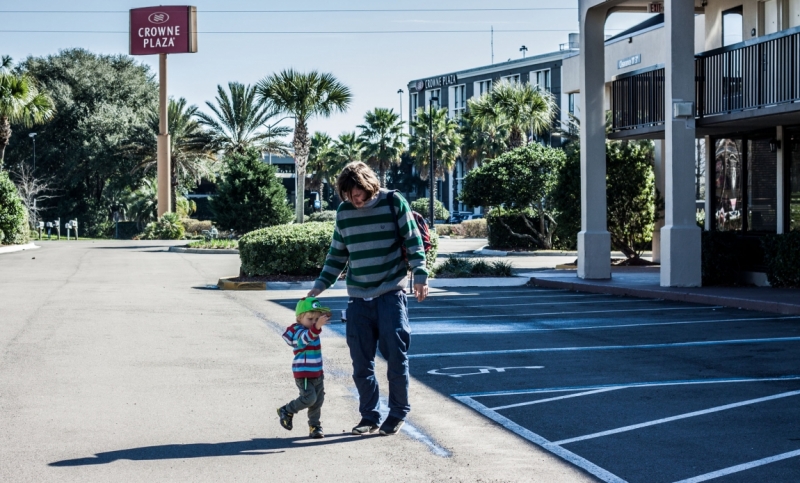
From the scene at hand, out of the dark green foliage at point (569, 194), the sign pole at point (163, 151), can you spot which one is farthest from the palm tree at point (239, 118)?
the dark green foliage at point (569, 194)

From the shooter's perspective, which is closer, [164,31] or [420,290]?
[420,290]

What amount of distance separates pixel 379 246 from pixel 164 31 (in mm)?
53941

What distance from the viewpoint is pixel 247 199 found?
41969mm

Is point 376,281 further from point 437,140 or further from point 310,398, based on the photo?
point 437,140

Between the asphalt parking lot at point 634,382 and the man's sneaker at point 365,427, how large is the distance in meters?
0.94

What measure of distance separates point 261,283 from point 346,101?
2586 centimetres

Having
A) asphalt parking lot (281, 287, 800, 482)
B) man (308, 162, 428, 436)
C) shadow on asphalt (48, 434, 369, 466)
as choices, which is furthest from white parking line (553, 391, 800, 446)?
shadow on asphalt (48, 434, 369, 466)

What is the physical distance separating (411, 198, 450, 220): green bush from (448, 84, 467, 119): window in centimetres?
2259

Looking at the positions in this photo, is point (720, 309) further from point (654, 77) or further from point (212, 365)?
point (212, 365)

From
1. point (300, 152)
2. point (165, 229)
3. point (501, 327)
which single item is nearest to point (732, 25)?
point (501, 327)

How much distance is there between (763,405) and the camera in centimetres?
719

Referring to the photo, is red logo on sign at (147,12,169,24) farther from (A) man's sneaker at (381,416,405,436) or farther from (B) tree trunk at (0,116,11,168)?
(A) man's sneaker at (381,416,405,436)

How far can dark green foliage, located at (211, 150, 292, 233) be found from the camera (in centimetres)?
4206

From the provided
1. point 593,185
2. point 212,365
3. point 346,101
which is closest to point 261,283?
point 593,185
